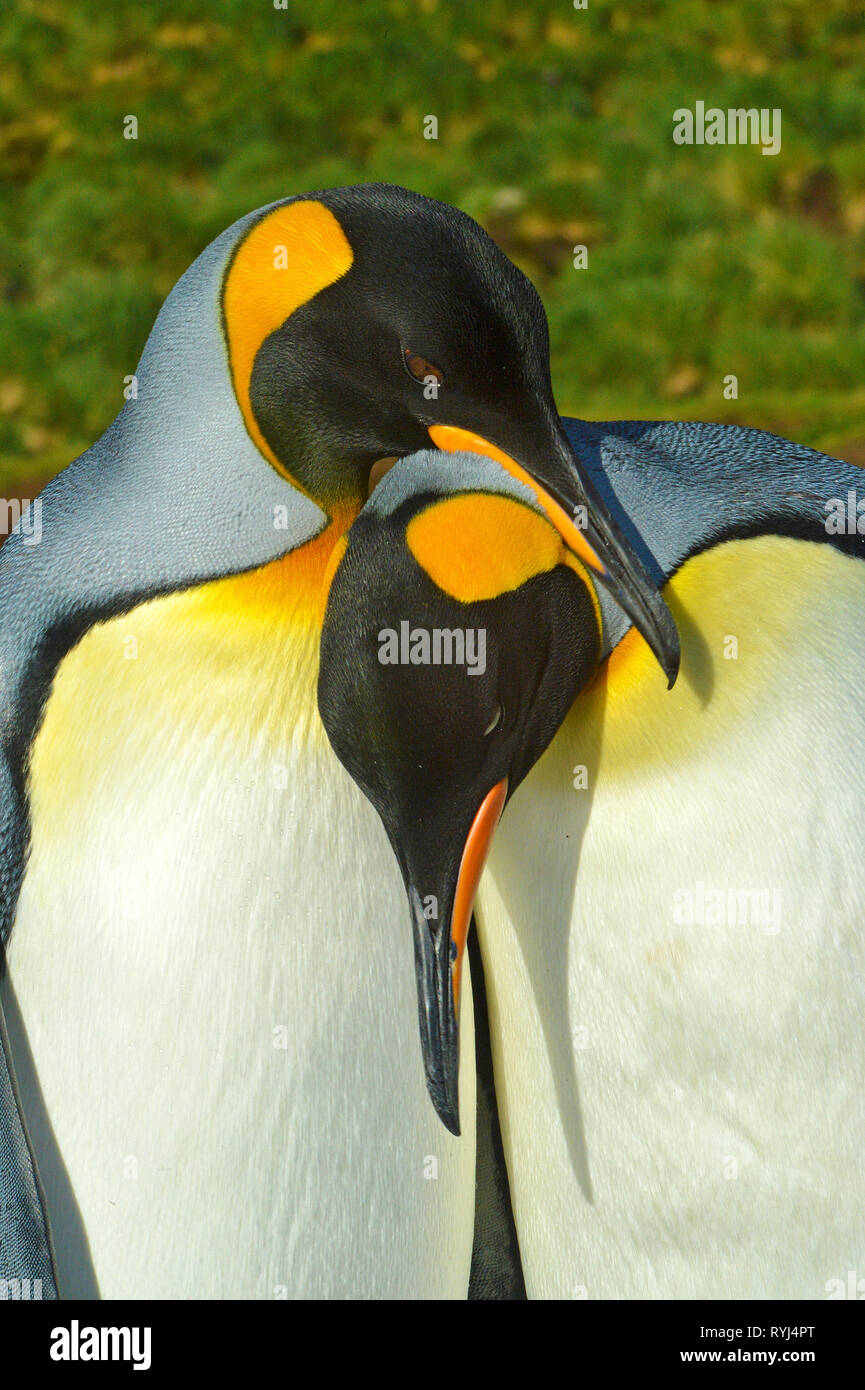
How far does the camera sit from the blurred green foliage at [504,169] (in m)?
4.23

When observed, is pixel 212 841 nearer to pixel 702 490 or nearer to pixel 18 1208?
pixel 18 1208

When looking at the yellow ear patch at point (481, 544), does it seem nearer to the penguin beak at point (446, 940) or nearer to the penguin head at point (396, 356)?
the penguin head at point (396, 356)

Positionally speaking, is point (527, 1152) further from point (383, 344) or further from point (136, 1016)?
point (383, 344)

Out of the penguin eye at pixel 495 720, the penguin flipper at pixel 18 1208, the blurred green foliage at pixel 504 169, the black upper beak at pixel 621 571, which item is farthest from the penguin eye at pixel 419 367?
the blurred green foliage at pixel 504 169

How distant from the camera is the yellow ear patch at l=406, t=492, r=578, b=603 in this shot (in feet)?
2.93

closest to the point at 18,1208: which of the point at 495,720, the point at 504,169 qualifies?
the point at 495,720

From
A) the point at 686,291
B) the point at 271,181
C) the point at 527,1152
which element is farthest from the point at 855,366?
the point at 527,1152

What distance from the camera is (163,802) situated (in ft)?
3.41

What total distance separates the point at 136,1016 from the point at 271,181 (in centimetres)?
441

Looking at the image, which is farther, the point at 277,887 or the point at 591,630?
the point at 277,887

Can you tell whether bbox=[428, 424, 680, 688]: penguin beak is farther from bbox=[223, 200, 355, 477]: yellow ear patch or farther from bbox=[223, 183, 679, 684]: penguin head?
bbox=[223, 200, 355, 477]: yellow ear patch

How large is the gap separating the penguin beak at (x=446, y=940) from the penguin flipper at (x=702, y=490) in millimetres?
Answer: 180

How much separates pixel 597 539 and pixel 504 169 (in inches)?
174

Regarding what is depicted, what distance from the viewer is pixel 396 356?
2.98 ft
